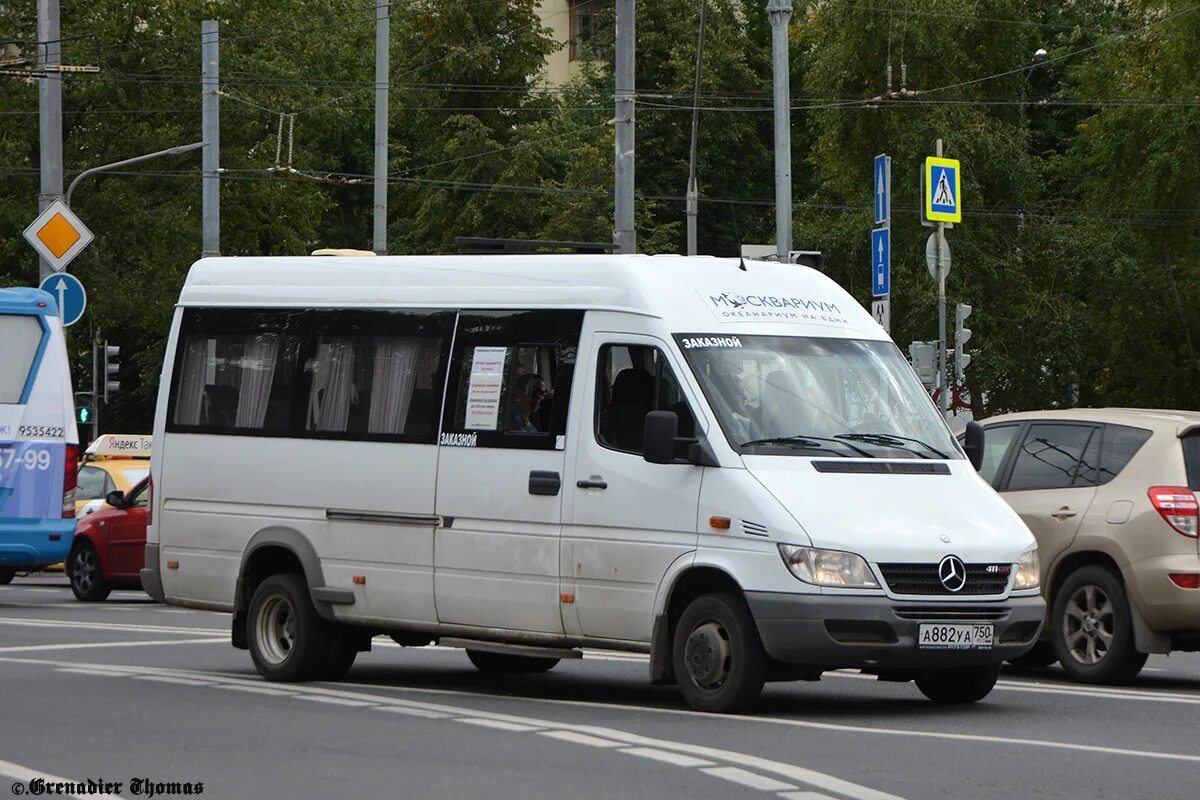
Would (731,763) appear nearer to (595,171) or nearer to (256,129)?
(256,129)

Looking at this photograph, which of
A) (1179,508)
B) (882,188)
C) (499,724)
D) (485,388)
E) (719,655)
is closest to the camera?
(499,724)

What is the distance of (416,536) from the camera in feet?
44.1

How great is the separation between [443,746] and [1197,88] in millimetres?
39768

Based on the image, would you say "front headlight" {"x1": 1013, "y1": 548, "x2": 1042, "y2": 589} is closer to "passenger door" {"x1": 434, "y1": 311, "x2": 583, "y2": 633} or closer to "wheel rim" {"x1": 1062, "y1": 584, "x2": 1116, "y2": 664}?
"wheel rim" {"x1": 1062, "y1": 584, "x2": 1116, "y2": 664}

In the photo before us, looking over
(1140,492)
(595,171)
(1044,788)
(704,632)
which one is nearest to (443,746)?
(704,632)

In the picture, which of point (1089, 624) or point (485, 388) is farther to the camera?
point (1089, 624)

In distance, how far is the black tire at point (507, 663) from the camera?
15.0 m

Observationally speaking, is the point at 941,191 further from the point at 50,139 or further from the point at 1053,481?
the point at 1053,481

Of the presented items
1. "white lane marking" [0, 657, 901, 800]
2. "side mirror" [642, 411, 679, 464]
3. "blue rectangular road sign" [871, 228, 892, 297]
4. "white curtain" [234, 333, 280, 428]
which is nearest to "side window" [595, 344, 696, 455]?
→ "side mirror" [642, 411, 679, 464]

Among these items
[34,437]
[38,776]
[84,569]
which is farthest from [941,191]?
[38,776]

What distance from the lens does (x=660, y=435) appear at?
1187 centimetres

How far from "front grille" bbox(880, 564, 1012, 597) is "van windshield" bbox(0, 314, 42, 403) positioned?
1406 centimetres

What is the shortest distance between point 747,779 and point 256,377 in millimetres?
6298

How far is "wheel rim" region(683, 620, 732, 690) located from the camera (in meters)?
11.8
